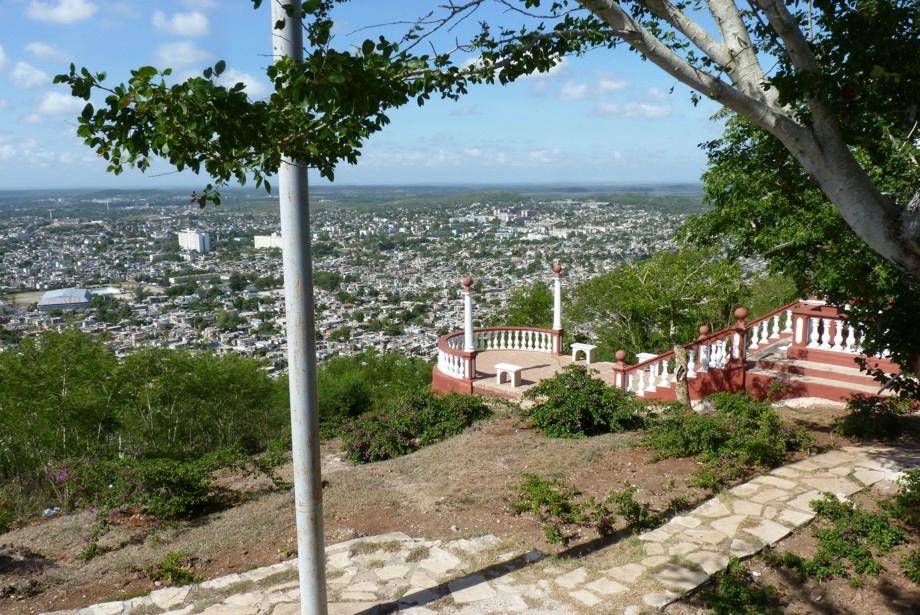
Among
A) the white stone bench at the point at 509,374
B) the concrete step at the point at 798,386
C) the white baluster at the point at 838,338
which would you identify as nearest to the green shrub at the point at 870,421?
the concrete step at the point at 798,386

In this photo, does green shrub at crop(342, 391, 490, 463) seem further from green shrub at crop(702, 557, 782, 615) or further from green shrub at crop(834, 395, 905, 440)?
green shrub at crop(702, 557, 782, 615)

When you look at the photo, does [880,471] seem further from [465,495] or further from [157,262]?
[157,262]

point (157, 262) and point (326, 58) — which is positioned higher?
point (326, 58)

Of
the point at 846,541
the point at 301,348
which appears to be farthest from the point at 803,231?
the point at 301,348

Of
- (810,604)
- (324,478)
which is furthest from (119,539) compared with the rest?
(810,604)

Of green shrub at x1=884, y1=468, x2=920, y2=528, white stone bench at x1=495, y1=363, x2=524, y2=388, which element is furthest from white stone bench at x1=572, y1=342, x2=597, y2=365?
green shrub at x1=884, y1=468, x2=920, y2=528

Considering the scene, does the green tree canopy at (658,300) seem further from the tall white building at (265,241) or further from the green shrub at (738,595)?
the tall white building at (265,241)
